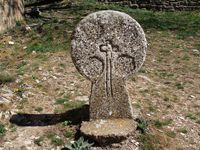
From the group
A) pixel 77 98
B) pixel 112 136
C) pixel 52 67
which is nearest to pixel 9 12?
pixel 52 67

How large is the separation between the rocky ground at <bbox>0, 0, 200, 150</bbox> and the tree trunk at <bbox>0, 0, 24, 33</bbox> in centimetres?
86

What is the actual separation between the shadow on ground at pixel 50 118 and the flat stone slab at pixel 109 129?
0.37m

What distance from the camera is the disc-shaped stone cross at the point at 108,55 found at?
6532 mm

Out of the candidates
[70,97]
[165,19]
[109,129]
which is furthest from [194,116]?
[165,19]

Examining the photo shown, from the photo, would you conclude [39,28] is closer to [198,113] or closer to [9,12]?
[9,12]

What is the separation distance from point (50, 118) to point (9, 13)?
6.13 m

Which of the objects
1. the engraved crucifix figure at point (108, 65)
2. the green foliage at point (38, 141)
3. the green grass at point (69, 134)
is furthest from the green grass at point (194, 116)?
the green foliage at point (38, 141)

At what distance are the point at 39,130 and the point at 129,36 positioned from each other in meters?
2.03

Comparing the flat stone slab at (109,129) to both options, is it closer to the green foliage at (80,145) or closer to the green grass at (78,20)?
the green foliage at (80,145)

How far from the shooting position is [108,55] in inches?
265

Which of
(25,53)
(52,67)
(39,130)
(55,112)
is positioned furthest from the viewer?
(25,53)

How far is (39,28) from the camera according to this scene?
41.2ft

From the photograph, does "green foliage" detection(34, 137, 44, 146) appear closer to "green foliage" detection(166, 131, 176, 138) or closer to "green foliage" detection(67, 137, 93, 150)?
"green foliage" detection(67, 137, 93, 150)

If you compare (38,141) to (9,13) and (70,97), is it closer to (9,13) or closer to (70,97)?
(70,97)
